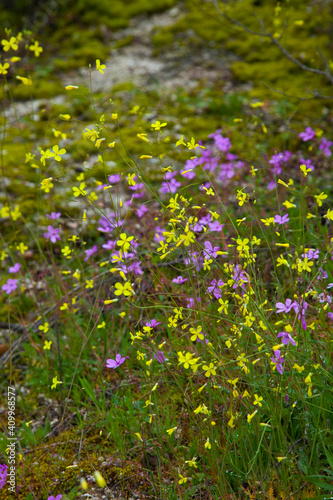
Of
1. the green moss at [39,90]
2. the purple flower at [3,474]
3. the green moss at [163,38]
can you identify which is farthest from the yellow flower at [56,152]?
the green moss at [163,38]

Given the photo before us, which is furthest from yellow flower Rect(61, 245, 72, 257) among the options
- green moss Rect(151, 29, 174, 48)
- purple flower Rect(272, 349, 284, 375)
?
green moss Rect(151, 29, 174, 48)

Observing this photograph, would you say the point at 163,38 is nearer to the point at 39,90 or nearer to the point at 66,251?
the point at 39,90

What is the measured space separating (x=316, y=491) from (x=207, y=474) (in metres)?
0.49

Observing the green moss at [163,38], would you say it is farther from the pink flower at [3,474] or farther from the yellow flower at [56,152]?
the pink flower at [3,474]

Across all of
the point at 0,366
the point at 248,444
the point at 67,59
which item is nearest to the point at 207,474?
the point at 248,444

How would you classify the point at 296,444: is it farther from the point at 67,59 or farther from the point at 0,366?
the point at 67,59

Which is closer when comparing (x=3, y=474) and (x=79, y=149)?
(x=3, y=474)

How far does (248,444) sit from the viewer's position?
1.98 m

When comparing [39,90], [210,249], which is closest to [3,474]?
[210,249]

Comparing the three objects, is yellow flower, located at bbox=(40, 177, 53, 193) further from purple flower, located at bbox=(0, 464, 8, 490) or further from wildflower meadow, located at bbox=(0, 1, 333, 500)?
purple flower, located at bbox=(0, 464, 8, 490)

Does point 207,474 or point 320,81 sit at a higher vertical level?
point 320,81

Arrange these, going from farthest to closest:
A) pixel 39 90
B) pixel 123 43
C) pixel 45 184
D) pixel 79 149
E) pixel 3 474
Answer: pixel 123 43 → pixel 39 90 → pixel 79 149 → pixel 3 474 → pixel 45 184

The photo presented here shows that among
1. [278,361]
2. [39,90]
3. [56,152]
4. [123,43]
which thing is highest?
[56,152]

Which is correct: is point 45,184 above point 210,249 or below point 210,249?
above
